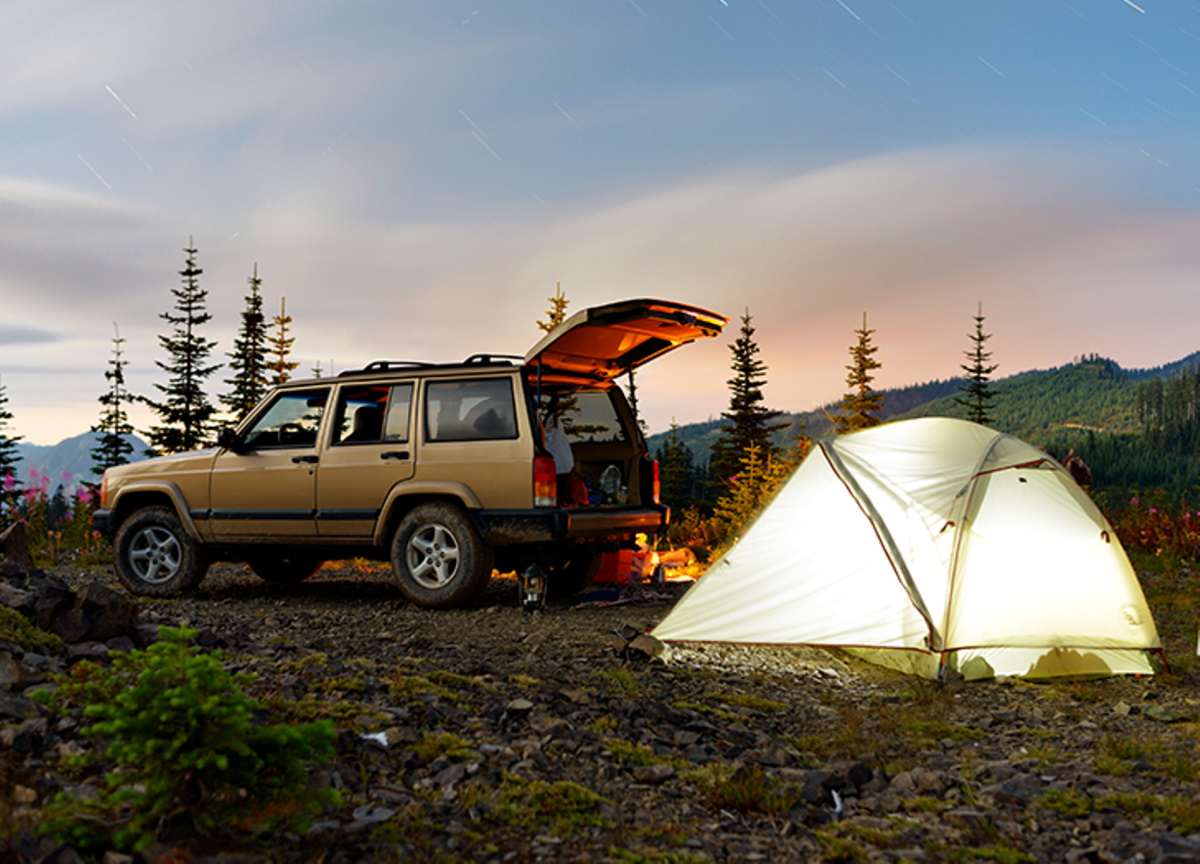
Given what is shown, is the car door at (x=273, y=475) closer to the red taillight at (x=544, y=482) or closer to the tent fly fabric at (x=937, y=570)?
the red taillight at (x=544, y=482)

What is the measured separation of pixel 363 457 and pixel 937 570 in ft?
17.2

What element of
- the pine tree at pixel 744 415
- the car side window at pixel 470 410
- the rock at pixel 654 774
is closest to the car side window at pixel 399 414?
the car side window at pixel 470 410

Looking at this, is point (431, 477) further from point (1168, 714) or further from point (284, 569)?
point (1168, 714)

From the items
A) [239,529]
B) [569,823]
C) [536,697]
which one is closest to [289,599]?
[239,529]

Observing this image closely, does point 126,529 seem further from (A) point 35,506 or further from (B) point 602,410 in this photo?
(A) point 35,506

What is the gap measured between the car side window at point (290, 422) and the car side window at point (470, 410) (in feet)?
4.37

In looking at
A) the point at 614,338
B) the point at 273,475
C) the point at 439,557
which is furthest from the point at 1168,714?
the point at 273,475

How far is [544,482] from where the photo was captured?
7.87 m

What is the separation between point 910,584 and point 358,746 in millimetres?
4110

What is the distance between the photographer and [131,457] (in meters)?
26.4

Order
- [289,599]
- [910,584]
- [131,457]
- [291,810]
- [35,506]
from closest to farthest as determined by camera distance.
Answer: [291,810] → [910,584] → [289,599] → [35,506] → [131,457]

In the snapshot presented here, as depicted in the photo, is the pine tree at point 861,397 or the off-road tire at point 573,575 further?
the pine tree at point 861,397

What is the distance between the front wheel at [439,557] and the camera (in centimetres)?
809

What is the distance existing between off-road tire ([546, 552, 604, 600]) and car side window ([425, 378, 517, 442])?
2129mm
